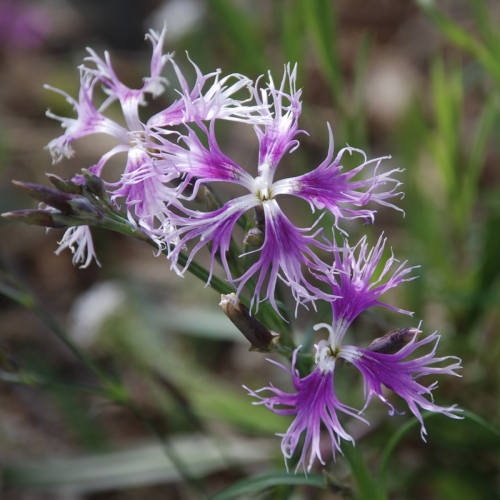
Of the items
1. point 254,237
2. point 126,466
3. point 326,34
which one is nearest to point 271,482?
point 254,237

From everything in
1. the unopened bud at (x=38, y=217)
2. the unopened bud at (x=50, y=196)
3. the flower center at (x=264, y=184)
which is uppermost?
the flower center at (x=264, y=184)

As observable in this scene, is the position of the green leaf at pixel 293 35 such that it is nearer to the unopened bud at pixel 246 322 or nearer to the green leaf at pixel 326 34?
the green leaf at pixel 326 34

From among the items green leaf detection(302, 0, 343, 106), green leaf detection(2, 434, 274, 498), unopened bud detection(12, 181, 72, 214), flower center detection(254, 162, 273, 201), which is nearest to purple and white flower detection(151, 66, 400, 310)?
flower center detection(254, 162, 273, 201)

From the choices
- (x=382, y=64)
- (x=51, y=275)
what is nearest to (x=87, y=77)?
(x=51, y=275)

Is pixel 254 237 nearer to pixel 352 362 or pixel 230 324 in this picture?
pixel 352 362

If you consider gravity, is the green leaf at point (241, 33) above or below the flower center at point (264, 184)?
below

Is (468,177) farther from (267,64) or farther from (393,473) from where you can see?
(393,473)

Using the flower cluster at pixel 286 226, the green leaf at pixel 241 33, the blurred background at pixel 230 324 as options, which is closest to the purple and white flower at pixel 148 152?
the flower cluster at pixel 286 226

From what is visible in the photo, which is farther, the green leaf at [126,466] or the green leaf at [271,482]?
the green leaf at [126,466]
